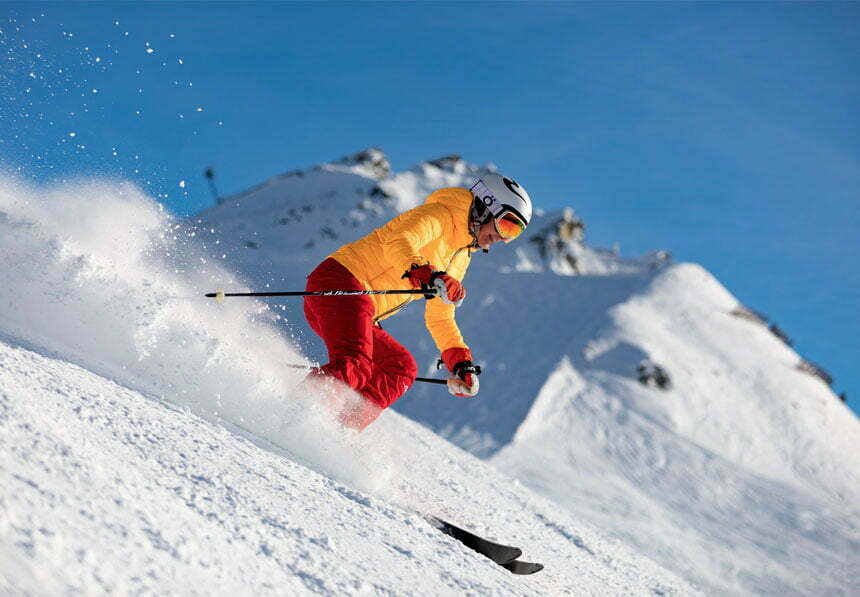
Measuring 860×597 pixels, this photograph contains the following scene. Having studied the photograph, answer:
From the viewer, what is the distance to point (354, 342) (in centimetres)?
464

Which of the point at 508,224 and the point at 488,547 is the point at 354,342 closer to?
the point at 508,224

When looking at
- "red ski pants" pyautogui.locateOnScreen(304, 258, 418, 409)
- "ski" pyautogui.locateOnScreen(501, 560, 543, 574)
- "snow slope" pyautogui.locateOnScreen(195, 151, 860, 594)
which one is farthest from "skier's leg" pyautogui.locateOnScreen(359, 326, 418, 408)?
"ski" pyautogui.locateOnScreen(501, 560, 543, 574)

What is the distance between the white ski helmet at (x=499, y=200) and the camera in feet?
16.3

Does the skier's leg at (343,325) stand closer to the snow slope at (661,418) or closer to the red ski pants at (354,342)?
the red ski pants at (354,342)

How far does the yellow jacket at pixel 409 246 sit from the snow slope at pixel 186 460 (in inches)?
33.7

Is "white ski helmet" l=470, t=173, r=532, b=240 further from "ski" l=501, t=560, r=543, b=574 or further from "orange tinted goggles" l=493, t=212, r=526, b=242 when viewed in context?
"ski" l=501, t=560, r=543, b=574

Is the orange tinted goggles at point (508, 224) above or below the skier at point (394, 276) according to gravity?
above

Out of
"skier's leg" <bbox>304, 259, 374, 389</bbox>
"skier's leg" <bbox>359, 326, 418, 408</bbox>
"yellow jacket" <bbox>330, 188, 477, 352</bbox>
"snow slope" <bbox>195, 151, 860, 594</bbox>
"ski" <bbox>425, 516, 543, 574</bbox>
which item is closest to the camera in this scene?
"ski" <bbox>425, 516, 543, 574</bbox>

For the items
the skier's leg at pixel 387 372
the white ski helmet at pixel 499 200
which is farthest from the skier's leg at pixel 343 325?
the white ski helmet at pixel 499 200

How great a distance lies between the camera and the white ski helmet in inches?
195

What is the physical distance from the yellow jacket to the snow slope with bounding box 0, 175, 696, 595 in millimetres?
855

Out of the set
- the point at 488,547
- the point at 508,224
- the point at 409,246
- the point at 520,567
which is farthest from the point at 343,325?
the point at 520,567

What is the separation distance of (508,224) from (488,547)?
2133mm

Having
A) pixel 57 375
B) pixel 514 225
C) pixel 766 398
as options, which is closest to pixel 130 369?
pixel 57 375
